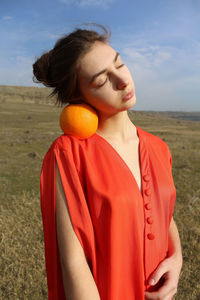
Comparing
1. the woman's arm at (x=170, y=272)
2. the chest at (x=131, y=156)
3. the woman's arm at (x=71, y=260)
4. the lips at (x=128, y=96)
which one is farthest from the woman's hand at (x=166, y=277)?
the lips at (x=128, y=96)

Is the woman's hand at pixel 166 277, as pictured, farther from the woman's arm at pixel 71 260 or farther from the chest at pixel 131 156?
the chest at pixel 131 156

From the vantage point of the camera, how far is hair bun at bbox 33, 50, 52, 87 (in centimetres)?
139

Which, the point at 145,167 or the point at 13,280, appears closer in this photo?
the point at 145,167

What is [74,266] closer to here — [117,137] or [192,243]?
[117,137]

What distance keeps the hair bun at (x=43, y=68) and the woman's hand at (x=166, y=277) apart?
4.15 ft

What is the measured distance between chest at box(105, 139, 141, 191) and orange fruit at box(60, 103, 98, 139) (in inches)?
8.7

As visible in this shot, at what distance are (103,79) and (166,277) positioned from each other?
119 centimetres

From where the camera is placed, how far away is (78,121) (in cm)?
126

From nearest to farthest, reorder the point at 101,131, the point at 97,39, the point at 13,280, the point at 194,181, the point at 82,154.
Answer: the point at 82,154
the point at 97,39
the point at 101,131
the point at 13,280
the point at 194,181

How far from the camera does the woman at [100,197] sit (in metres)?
1.18

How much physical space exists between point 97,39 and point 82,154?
2.16ft

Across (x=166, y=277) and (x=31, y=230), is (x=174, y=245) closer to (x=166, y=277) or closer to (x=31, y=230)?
(x=166, y=277)

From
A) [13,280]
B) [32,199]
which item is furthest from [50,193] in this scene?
[32,199]

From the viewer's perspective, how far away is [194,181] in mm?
7789
